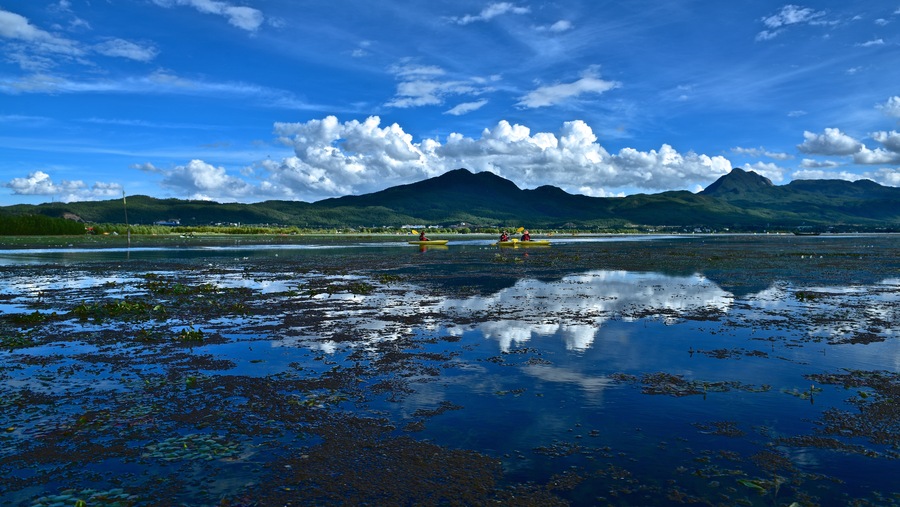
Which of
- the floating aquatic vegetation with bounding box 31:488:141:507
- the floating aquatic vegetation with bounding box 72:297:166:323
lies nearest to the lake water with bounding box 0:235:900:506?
the floating aquatic vegetation with bounding box 31:488:141:507

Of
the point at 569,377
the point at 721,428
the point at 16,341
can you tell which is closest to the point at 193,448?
the point at 569,377

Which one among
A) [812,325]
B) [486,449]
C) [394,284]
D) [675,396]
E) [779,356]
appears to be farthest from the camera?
[394,284]

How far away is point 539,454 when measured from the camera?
32.8 ft

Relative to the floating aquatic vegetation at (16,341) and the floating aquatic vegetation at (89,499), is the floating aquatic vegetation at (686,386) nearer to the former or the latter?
the floating aquatic vegetation at (89,499)

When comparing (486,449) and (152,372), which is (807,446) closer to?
(486,449)

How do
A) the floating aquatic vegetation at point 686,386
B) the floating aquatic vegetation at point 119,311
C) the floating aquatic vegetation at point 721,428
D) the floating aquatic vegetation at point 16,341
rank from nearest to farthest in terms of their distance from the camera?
the floating aquatic vegetation at point 721,428 < the floating aquatic vegetation at point 686,386 < the floating aquatic vegetation at point 16,341 < the floating aquatic vegetation at point 119,311

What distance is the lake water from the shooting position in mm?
8828

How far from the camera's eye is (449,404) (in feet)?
41.8

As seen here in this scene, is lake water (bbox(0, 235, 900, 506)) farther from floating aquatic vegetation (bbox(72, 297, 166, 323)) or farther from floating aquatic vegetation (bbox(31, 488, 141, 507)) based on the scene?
floating aquatic vegetation (bbox(72, 297, 166, 323))

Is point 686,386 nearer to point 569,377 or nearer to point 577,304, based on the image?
point 569,377

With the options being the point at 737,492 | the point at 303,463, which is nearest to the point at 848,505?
the point at 737,492

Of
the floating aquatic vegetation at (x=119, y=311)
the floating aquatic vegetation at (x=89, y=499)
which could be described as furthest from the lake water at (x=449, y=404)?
the floating aquatic vegetation at (x=119, y=311)

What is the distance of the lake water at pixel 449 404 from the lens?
29.0 feet

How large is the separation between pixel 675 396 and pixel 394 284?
26289 mm
